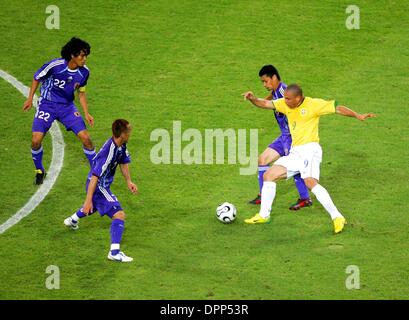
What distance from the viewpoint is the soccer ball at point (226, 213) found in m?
15.1

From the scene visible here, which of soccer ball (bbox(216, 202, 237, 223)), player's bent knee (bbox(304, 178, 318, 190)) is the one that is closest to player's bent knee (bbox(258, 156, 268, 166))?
soccer ball (bbox(216, 202, 237, 223))

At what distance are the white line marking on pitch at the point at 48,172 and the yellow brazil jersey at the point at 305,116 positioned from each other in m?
4.11

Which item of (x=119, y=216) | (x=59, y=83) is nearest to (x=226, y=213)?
(x=119, y=216)

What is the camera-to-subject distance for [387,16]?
21391 millimetres

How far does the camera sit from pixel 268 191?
1490cm

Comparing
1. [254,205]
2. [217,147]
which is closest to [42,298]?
[254,205]

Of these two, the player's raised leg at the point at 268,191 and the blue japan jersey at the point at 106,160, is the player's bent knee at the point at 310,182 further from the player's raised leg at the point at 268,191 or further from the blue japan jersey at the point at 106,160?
the blue japan jersey at the point at 106,160

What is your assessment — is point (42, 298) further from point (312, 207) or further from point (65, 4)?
point (65, 4)

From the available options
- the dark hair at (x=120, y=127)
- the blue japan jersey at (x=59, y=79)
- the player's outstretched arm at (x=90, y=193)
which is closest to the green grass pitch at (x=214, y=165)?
the player's outstretched arm at (x=90, y=193)

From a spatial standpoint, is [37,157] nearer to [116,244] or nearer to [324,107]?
[116,244]

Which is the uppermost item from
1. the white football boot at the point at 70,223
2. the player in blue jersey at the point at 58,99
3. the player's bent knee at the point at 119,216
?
the player in blue jersey at the point at 58,99

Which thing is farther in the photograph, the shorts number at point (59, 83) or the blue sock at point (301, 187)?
the shorts number at point (59, 83)

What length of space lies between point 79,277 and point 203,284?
1694 millimetres

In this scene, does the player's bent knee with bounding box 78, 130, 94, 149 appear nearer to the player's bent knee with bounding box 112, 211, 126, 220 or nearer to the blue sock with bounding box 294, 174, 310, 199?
the player's bent knee with bounding box 112, 211, 126, 220
